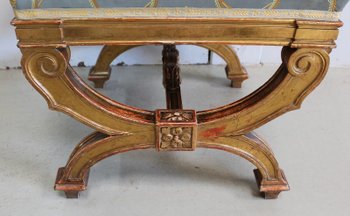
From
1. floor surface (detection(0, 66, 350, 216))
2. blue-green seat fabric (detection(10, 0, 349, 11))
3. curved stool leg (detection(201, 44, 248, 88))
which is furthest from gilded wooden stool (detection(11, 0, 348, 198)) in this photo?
curved stool leg (detection(201, 44, 248, 88))

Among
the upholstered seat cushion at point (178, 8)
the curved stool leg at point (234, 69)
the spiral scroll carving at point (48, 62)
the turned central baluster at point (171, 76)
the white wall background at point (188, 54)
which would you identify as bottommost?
the spiral scroll carving at point (48, 62)

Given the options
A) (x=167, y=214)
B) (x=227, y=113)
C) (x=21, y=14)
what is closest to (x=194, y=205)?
(x=167, y=214)

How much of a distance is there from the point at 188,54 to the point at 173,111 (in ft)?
2.38

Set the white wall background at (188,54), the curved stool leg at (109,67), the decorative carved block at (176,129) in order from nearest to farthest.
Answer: the decorative carved block at (176,129)
the curved stool leg at (109,67)
the white wall background at (188,54)

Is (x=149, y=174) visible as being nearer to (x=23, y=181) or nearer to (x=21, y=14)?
(x=23, y=181)

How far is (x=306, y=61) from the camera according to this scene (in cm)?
86

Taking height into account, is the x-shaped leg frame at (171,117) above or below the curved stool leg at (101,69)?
below

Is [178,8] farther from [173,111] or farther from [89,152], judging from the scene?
[89,152]

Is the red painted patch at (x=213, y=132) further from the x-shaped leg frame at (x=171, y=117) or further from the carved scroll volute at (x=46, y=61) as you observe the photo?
the carved scroll volute at (x=46, y=61)

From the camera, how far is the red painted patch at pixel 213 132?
0.98 metres

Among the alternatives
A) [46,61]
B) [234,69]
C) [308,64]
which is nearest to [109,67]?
[234,69]

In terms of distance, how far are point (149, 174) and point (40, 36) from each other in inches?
18.9

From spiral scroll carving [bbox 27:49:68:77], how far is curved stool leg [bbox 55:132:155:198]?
20cm

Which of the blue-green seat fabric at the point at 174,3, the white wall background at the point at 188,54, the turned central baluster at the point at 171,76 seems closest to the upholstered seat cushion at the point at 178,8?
the blue-green seat fabric at the point at 174,3
